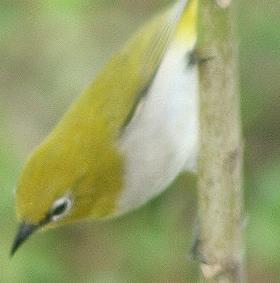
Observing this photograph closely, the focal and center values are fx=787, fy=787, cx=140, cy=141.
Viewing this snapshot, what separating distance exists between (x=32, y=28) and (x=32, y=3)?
0.44 meters

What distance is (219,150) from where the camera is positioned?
1463 millimetres

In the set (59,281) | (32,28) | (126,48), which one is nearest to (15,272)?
(59,281)

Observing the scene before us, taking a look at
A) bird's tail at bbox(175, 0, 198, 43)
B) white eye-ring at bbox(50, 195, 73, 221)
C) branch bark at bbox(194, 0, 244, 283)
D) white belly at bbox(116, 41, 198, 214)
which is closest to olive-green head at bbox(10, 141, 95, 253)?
white eye-ring at bbox(50, 195, 73, 221)

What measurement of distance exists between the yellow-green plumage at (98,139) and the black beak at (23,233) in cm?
2

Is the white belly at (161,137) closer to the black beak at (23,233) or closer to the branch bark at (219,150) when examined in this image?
the black beak at (23,233)

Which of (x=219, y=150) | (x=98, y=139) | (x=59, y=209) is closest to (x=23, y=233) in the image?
(x=59, y=209)

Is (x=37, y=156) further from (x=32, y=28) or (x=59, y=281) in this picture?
(x=32, y=28)

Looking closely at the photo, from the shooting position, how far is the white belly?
2.16m

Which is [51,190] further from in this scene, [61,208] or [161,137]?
[161,137]

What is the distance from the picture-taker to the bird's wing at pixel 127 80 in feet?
7.22

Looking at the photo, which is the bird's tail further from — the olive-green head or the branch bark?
the branch bark

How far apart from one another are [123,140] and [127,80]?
0.18 meters

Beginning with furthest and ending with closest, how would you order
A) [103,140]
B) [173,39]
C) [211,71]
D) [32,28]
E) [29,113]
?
[29,113] → [32,28] → [103,140] → [173,39] → [211,71]

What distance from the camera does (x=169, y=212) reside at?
2244 mm
